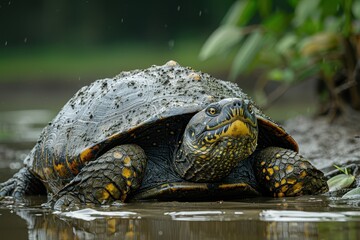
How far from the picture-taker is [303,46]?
8445 mm

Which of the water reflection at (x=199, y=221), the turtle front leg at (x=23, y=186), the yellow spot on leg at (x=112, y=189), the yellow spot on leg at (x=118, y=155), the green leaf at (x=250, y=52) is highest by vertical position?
the green leaf at (x=250, y=52)

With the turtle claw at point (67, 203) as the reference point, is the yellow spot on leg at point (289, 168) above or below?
above

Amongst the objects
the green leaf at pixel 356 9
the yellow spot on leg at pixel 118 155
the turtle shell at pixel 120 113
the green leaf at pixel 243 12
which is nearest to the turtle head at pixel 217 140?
the turtle shell at pixel 120 113

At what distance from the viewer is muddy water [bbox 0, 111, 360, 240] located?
10.3 ft

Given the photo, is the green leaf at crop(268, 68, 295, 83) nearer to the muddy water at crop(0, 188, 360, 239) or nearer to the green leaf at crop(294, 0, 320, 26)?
the green leaf at crop(294, 0, 320, 26)

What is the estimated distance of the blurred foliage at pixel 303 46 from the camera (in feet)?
28.0

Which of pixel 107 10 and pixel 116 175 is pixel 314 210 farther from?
pixel 107 10

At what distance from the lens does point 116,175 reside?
14.3 feet

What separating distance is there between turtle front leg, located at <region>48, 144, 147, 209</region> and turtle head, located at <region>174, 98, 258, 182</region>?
31 centimetres

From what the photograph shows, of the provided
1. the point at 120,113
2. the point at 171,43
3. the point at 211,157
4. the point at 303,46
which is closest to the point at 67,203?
the point at 120,113

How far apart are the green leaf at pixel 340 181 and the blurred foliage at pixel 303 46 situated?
3.64 metres

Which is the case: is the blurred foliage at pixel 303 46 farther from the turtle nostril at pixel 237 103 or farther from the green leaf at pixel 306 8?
the turtle nostril at pixel 237 103

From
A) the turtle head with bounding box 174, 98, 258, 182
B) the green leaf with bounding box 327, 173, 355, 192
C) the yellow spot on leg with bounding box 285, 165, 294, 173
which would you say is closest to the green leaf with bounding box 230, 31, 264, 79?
the green leaf with bounding box 327, 173, 355, 192

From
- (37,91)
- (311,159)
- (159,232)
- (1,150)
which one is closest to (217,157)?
(159,232)
